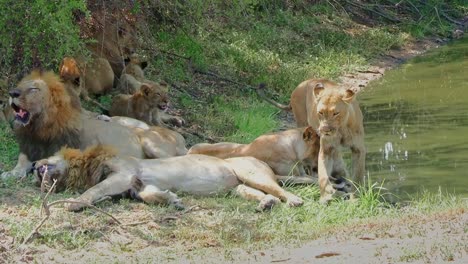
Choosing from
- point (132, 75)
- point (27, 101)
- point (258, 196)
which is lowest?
point (132, 75)

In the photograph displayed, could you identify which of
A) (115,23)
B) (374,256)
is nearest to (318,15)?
(115,23)

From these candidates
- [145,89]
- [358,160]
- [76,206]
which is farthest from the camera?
[145,89]

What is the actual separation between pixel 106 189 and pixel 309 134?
82.3 inches

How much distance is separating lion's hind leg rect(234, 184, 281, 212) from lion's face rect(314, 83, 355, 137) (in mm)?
736

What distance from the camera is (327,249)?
21.1ft

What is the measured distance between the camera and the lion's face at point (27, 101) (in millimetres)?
8633

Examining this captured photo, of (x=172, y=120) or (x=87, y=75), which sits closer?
(x=172, y=120)

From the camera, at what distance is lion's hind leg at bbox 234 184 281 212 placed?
8.02m

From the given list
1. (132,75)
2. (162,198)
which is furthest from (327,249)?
(132,75)

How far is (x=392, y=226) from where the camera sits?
710 cm

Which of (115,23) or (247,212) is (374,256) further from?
(115,23)

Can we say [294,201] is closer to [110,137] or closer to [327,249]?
[327,249]

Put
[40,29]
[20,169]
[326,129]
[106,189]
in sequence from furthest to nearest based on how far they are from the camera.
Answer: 1. [40,29]
2. [20,169]
3. [326,129]
4. [106,189]

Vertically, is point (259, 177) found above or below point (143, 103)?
above
